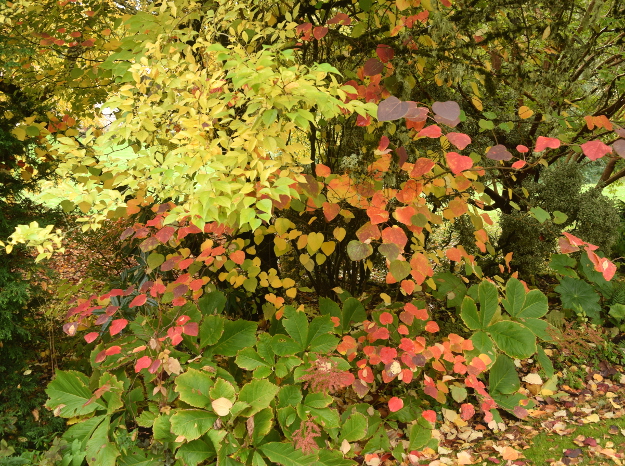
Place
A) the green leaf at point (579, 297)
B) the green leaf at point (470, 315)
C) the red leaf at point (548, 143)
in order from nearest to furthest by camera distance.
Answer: the red leaf at point (548, 143) → the green leaf at point (470, 315) → the green leaf at point (579, 297)

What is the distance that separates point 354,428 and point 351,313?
809 millimetres

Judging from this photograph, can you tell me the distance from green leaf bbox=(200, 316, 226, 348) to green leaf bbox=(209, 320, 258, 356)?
7cm

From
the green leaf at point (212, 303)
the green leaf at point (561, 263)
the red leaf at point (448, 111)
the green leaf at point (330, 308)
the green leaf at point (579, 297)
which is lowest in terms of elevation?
the green leaf at point (579, 297)

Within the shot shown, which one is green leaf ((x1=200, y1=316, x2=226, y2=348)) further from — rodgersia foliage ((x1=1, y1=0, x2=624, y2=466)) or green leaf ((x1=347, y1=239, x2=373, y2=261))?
green leaf ((x1=347, y1=239, x2=373, y2=261))

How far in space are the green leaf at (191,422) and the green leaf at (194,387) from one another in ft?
0.16

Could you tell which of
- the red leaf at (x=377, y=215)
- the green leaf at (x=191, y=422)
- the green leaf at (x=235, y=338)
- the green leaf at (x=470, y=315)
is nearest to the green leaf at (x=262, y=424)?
the green leaf at (x=191, y=422)

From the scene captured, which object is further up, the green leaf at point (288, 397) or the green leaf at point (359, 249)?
the green leaf at point (359, 249)

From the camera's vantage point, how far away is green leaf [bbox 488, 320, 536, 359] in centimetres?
288

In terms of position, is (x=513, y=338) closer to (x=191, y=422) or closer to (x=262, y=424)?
(x=262, y=424)

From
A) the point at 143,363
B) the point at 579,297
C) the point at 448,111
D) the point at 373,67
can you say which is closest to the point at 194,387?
the point at 143,363

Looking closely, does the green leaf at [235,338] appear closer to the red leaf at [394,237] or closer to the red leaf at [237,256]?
the red leaf at [237,256]

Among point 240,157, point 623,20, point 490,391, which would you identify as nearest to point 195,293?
point 240,157

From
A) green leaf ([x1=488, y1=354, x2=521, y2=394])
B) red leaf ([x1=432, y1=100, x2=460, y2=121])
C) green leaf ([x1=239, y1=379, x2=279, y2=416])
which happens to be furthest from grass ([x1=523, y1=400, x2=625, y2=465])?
red leaf ([x1=432, y1=100, x2=460, y2=121])

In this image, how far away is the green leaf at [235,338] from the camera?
293cm
